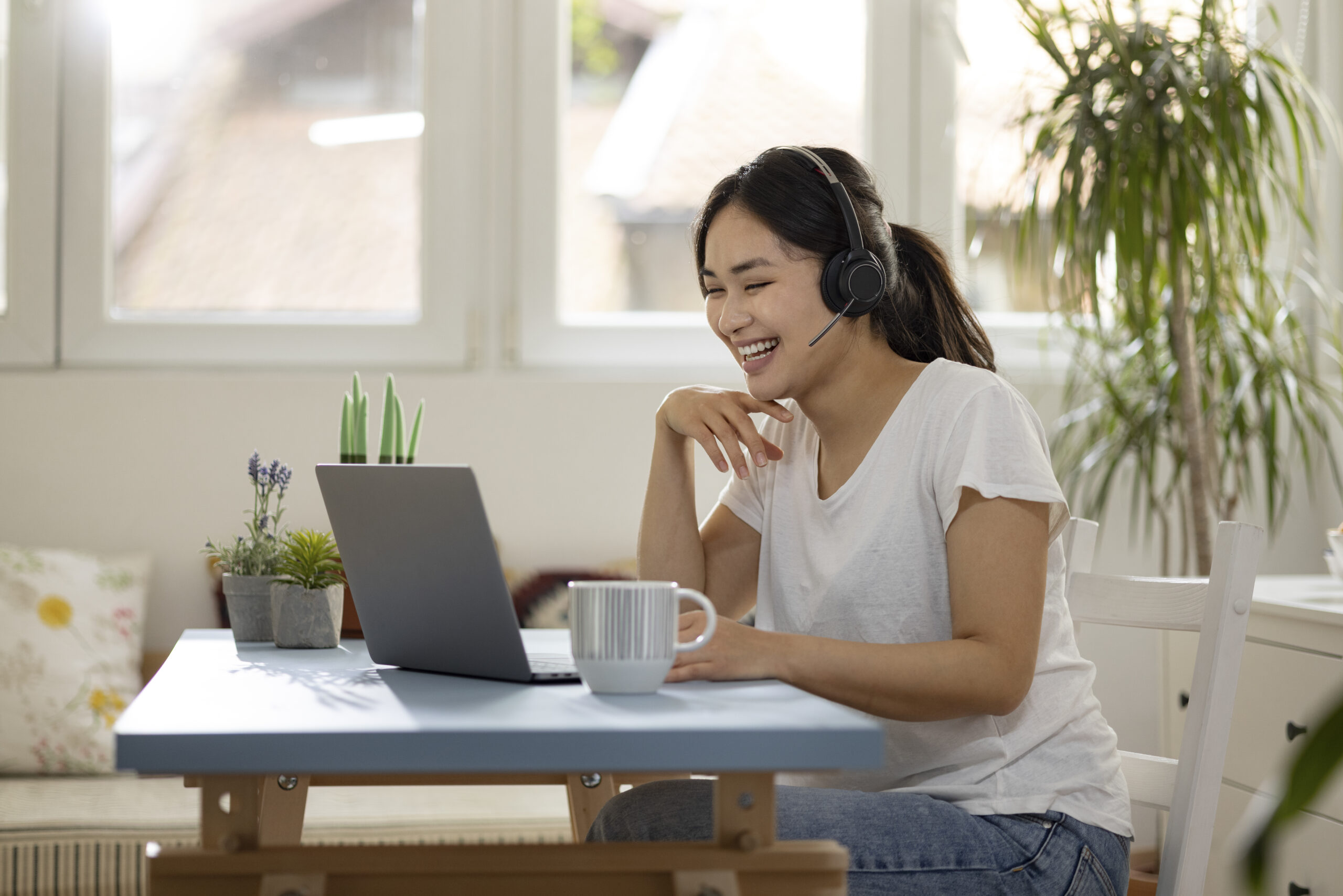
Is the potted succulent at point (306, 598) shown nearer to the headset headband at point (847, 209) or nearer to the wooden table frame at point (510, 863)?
the wooden table frame at point (510, 863)

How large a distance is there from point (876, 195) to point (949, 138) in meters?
1.49

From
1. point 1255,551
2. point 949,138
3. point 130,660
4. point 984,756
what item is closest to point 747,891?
point 984,756

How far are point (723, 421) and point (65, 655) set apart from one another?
1487 mm

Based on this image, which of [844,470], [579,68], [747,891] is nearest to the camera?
[747,891]

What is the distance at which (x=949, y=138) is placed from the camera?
2.74 m

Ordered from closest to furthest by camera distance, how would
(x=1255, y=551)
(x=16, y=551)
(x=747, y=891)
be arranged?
(x=747, y=891) → (x=1255, y=551) → (x=16, y=551)

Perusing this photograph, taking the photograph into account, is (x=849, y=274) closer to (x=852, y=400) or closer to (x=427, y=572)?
(x=852, y=400)

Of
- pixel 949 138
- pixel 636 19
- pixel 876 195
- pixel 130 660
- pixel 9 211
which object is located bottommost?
Result: pixel 130 660

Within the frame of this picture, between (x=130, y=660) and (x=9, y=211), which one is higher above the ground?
(x=9, y=211)

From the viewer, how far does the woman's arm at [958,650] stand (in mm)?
930

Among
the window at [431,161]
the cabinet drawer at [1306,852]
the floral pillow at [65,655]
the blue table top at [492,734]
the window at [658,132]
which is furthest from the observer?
the window at [658,132]

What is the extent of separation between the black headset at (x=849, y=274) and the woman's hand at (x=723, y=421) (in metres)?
0.10

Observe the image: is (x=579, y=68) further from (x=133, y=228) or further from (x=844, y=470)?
(x=844, y=470)

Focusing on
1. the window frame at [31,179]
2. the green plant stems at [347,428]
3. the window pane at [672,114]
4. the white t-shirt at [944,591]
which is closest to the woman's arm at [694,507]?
the white t-shirt at [944,591]
